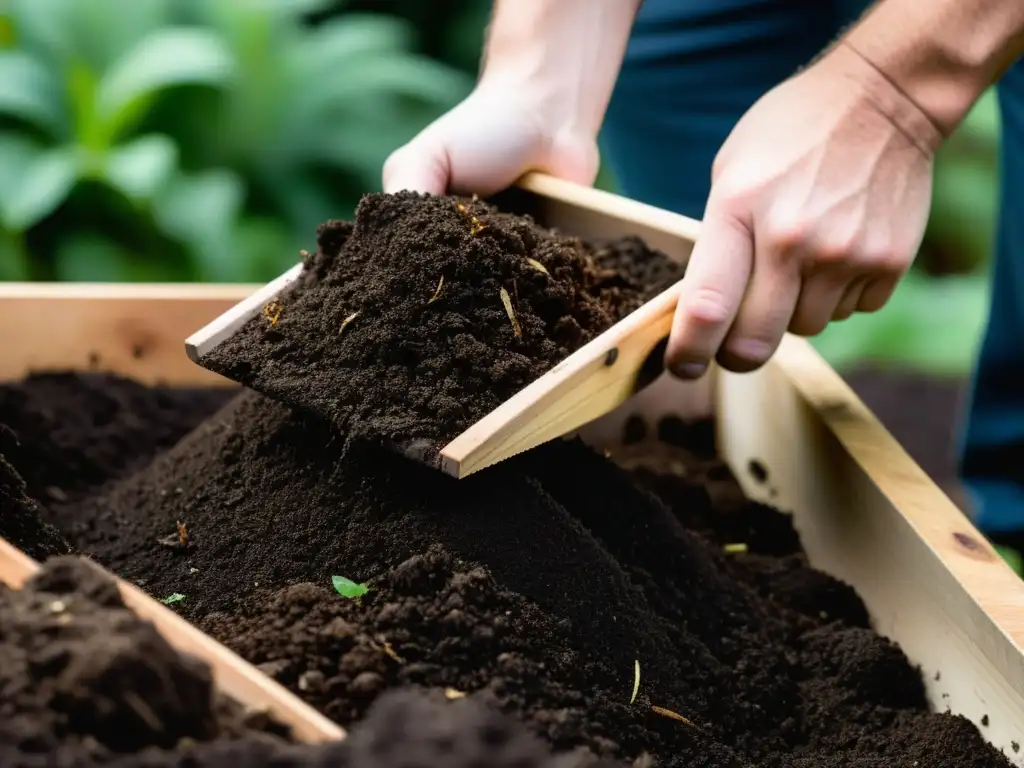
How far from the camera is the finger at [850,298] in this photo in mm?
1565

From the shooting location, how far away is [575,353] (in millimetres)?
1342

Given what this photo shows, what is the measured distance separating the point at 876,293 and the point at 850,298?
4 cm

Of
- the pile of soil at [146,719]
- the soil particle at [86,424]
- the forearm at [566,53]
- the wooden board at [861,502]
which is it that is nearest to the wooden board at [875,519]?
the wooden board at [861,502]

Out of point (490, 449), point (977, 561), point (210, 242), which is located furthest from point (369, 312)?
point (210, 242)

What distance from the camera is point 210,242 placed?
3.46 meters

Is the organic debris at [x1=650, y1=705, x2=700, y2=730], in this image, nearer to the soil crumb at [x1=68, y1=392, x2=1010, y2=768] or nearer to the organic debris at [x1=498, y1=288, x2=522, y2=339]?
the soil crumb at [x1=68, y1=392, x2=1010, y2=768]

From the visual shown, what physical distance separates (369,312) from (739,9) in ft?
4.43

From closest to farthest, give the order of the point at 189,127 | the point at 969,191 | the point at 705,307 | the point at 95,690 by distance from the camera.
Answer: the point at 95,690 < the point at 705,307 < the point at 189,127 < the point at 969,191

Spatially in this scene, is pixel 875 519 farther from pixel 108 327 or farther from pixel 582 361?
pixel 108 327

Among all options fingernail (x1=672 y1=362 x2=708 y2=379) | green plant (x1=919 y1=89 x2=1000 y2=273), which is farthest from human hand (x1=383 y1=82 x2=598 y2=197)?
green plant (x1=919 y1=89 x2=1000 y2=273)

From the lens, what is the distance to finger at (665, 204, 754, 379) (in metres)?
1.44

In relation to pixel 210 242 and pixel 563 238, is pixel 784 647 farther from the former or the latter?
pixel 210 242

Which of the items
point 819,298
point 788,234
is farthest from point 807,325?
point 788,234

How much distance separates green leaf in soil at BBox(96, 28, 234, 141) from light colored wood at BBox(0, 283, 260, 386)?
158 cm
